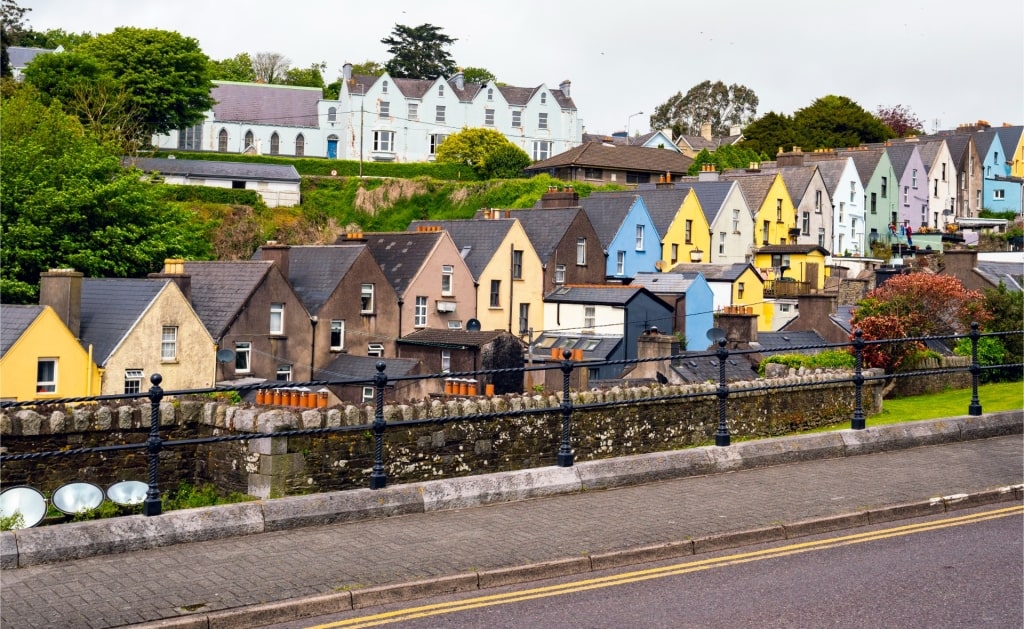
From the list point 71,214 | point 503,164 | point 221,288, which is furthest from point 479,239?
point 503,164

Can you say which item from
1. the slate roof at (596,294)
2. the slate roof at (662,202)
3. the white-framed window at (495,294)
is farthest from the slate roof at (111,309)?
the slate roof at (662,202)

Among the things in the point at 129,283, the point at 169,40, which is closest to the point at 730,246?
the point at 129,283

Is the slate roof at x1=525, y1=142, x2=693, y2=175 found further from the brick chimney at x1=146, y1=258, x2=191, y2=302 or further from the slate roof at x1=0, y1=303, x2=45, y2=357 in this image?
the slate roof at x1=0, y1=303, x2=45, y2=357

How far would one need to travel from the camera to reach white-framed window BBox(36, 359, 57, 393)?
3893 centimetres

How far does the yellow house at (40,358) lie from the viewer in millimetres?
37812

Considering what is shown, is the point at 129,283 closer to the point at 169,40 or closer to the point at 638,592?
the point at 638,592

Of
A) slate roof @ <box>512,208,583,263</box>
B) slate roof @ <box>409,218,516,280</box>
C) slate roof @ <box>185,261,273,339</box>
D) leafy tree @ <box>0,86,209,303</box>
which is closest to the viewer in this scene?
slate roof @ <box>185,261,273,339</box>

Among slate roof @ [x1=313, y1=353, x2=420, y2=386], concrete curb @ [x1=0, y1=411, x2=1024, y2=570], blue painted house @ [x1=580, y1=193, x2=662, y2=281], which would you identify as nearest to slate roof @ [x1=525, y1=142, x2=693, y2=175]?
blue painted house @ [x1=580, y1=193, x2=662, y2=281]

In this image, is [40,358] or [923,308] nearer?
[923,308]

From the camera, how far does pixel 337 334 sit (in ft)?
168

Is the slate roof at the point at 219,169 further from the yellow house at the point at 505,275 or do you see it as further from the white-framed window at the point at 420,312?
the white-framed window at the point at 420,312

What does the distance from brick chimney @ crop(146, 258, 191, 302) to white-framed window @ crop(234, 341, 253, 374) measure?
2.85 m

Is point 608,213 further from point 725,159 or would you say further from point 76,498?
point 76,498

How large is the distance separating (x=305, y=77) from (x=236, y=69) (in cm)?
848
